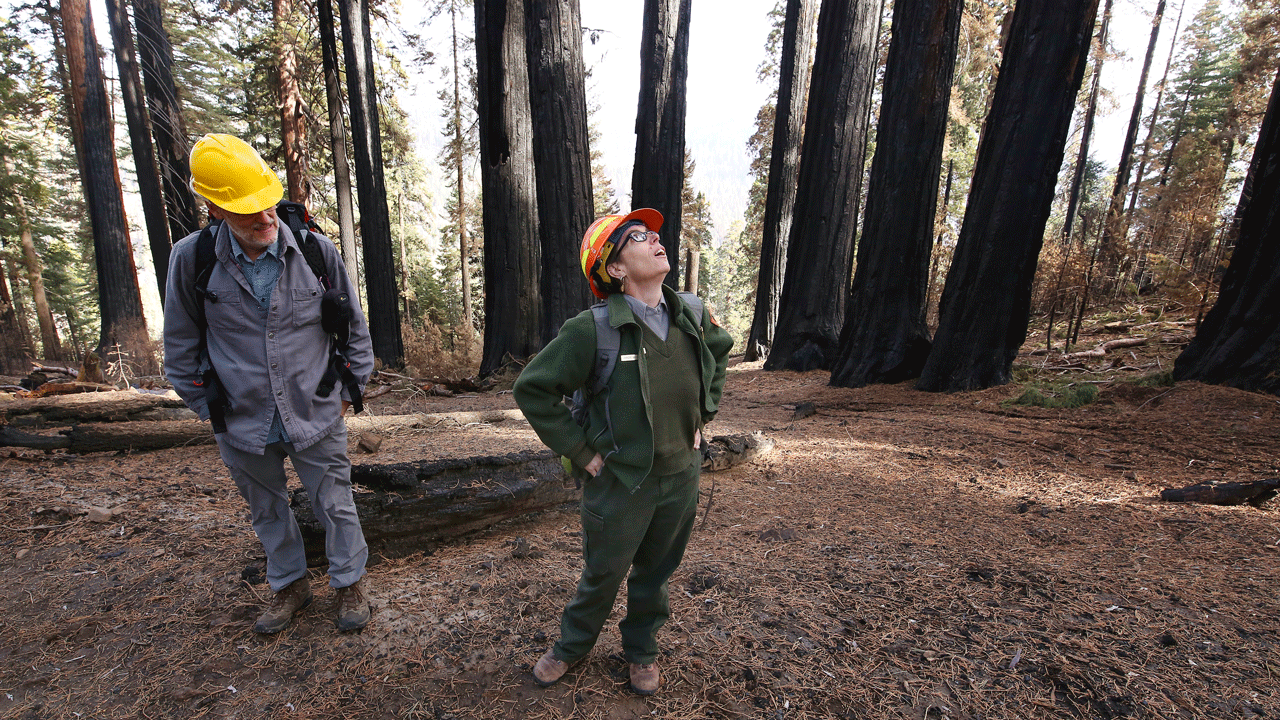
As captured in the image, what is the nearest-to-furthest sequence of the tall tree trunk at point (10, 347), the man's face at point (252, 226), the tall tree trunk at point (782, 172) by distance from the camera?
the man's face at point (252, 226) < the tall tree trunk at point (782, 172) < the tall tree trunk at point (10, 347)

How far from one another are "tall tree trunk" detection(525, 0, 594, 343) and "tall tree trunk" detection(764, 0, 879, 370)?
4.01 m

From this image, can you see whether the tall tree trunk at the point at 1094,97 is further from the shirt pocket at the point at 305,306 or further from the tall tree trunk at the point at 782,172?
the shirt pocket at the point at 305,306

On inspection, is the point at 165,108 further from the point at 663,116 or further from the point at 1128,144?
the point at 1128,144

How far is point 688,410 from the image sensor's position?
2078mm

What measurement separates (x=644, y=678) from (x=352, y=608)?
1480 millimetres

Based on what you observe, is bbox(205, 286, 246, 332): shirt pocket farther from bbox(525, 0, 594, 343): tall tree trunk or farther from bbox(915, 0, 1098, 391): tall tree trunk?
bbox(915, 0, 1098, 391): tall tree trunk

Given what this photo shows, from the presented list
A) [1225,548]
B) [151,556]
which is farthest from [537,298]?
[1225,548]

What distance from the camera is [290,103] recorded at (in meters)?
13.3

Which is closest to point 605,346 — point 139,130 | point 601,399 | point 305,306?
point 601,399

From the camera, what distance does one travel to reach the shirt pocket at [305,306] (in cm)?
247

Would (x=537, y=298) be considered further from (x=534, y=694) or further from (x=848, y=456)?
(x=534, y=694)

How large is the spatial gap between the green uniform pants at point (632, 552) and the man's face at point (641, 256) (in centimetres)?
75

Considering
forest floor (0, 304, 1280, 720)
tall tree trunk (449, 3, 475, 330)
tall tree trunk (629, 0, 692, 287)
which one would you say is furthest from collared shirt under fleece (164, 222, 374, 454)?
tall tree trunk (449, 3, 475, 330)

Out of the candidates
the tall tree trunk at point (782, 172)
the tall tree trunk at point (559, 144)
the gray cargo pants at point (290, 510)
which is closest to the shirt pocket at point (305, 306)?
the gray cargo pants at point (290, 510)
